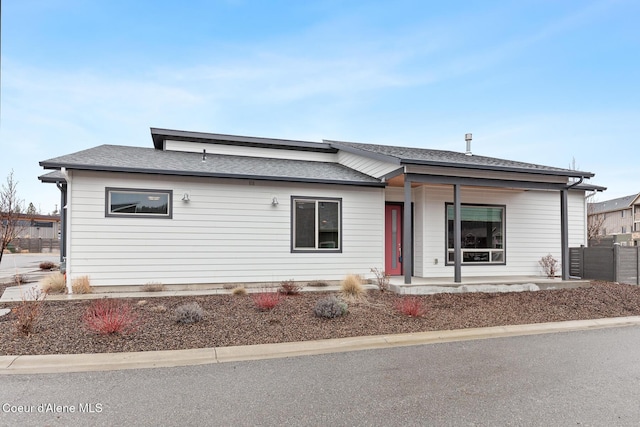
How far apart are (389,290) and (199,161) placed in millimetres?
6489

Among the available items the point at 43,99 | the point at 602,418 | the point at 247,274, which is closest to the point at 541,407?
the point at 602,418

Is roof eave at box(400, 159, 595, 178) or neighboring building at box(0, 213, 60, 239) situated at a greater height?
roof eave at box(400, 159, 595, 178)

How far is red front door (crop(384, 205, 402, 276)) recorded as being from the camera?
11633 millimetres

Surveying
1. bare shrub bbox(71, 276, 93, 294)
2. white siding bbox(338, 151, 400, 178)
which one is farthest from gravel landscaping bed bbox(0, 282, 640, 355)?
white siding bbox(338, 151, 400, 178)

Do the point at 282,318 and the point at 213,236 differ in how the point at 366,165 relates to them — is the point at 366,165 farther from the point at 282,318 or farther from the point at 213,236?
the point at 282,318

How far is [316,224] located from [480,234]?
211 inches

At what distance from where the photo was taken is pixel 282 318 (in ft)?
22.2

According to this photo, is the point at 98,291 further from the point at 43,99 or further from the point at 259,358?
the point at 43,99

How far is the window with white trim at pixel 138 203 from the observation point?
9.16 meters

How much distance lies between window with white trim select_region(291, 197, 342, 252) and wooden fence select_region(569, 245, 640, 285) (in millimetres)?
8543

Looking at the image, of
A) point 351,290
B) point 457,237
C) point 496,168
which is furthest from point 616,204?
point 351,290

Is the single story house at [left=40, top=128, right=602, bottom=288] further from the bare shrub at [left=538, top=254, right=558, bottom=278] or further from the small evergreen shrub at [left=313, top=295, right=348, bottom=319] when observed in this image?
the small evergreen shrub at [left=313, top=295, right=348, bottom=319]

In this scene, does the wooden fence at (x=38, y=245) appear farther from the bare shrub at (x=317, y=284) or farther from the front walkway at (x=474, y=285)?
the front walkway at (x=474, y=285)

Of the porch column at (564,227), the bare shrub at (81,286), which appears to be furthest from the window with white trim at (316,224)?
the porch column at (564,227)
